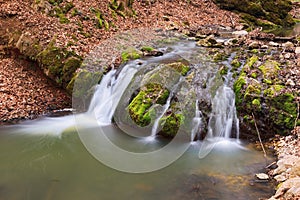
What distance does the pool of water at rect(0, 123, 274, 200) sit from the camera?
593 centimetres

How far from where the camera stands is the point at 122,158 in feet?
24.6

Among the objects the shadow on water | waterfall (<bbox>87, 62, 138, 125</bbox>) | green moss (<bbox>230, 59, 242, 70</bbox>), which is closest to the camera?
waterfall (<bbox>87, 62, 138, 125</bbox>)

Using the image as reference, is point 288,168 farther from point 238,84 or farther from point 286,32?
point 286,32

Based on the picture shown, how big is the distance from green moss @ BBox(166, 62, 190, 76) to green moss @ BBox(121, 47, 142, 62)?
1.64 meters

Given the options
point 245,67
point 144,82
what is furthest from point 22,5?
point 245,67

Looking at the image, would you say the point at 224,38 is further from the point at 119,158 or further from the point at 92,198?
the point at 92,198

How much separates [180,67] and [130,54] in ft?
7.39

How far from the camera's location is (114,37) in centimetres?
1276

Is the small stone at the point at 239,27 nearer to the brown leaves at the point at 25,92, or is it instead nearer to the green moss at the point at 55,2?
the green moss at the point at 55,2

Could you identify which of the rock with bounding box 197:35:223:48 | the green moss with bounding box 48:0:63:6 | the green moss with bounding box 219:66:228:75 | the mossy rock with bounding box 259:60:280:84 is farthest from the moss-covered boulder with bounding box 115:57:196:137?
the green moss with bounding box 48:0:63:6

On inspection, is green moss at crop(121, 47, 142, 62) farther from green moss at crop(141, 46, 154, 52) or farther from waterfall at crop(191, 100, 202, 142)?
waterfall at crop(191, 100, 202, 142)

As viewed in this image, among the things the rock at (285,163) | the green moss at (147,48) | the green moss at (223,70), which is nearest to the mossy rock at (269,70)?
the green moss at (223,70)

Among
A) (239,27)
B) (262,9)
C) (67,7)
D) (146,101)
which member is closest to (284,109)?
(146,101)

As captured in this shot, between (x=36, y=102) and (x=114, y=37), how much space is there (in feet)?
15.3
